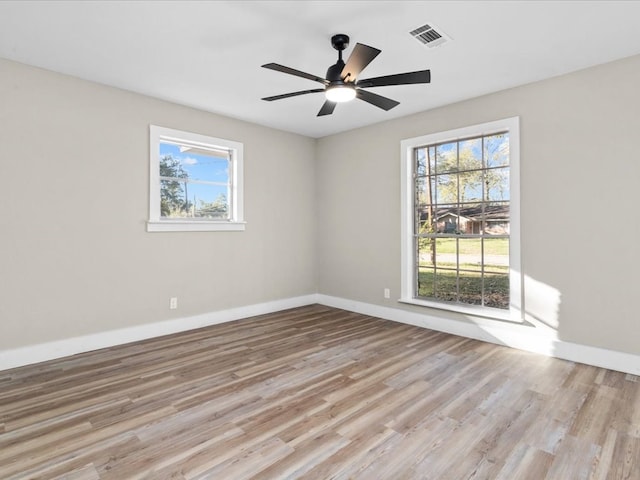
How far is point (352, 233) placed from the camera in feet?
17.9

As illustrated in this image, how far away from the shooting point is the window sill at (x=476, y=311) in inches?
148

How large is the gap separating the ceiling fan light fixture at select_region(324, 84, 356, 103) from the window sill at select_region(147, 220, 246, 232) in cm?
250

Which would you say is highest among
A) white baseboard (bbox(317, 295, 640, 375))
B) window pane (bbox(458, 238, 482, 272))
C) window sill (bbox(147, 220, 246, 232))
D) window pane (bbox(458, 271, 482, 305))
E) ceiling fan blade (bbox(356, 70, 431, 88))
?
ceiling fan blade (bbox(356, 70, 431, 88))

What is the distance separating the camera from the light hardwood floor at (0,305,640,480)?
1.90 meters

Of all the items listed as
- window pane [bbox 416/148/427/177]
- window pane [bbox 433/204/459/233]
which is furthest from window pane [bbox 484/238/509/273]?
window pane [bbox 416/148/427/177]

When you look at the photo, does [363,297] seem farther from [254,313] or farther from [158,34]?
[158,34]

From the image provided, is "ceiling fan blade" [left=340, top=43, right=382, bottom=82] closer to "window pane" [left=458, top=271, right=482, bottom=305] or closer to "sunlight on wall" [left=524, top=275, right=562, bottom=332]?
"sunlight on wall" [left=524, top=275, right=562, bottom=332]

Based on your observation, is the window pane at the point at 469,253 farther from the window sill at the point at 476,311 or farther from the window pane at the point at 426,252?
the window sill at the point at 476,311

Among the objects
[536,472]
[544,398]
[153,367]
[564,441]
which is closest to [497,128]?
[544,398]

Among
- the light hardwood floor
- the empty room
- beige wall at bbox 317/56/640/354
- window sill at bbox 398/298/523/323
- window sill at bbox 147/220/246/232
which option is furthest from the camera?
window sill at bbox 147/220/246/232

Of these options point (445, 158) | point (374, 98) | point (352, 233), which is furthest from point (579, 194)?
point (352, 233)

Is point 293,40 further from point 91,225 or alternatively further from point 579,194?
point 579,194

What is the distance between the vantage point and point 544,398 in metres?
2.65

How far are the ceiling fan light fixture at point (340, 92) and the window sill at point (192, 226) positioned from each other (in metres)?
2.50
